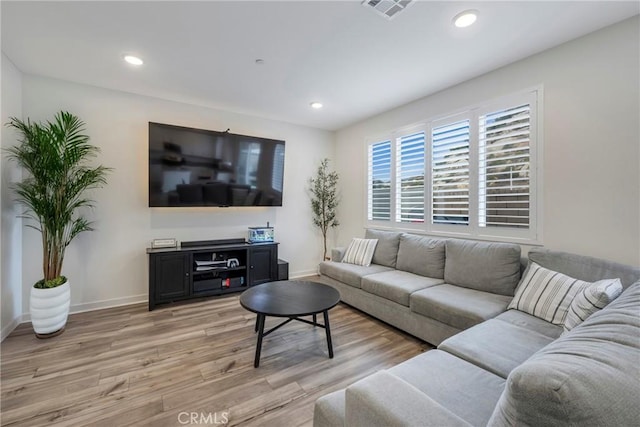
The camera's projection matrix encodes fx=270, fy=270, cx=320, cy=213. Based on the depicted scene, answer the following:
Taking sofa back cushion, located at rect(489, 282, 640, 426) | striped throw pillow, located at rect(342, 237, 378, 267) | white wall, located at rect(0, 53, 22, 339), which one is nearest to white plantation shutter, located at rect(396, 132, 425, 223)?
striped throw pillow, located at rect(342, 237, 378, 267)

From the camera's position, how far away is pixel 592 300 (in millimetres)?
1602

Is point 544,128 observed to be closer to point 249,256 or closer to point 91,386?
point 249,256

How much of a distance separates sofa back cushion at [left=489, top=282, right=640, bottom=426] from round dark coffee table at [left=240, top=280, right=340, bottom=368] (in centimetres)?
161

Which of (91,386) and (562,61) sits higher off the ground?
(562,61)

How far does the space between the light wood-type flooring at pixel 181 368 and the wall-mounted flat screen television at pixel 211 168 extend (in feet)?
5.02

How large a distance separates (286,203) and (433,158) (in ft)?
7.93

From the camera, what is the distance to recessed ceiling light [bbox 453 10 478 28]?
199cm

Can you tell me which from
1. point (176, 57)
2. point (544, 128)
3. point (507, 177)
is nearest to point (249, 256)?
point (176, 57)

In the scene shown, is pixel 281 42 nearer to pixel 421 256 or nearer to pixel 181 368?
pixel 421 256

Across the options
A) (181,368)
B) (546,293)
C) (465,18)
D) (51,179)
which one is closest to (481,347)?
(546,293)

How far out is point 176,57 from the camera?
102 inches

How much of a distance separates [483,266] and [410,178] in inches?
62.0

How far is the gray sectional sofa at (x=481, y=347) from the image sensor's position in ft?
1.91

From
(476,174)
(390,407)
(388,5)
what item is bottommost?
(390,407)
